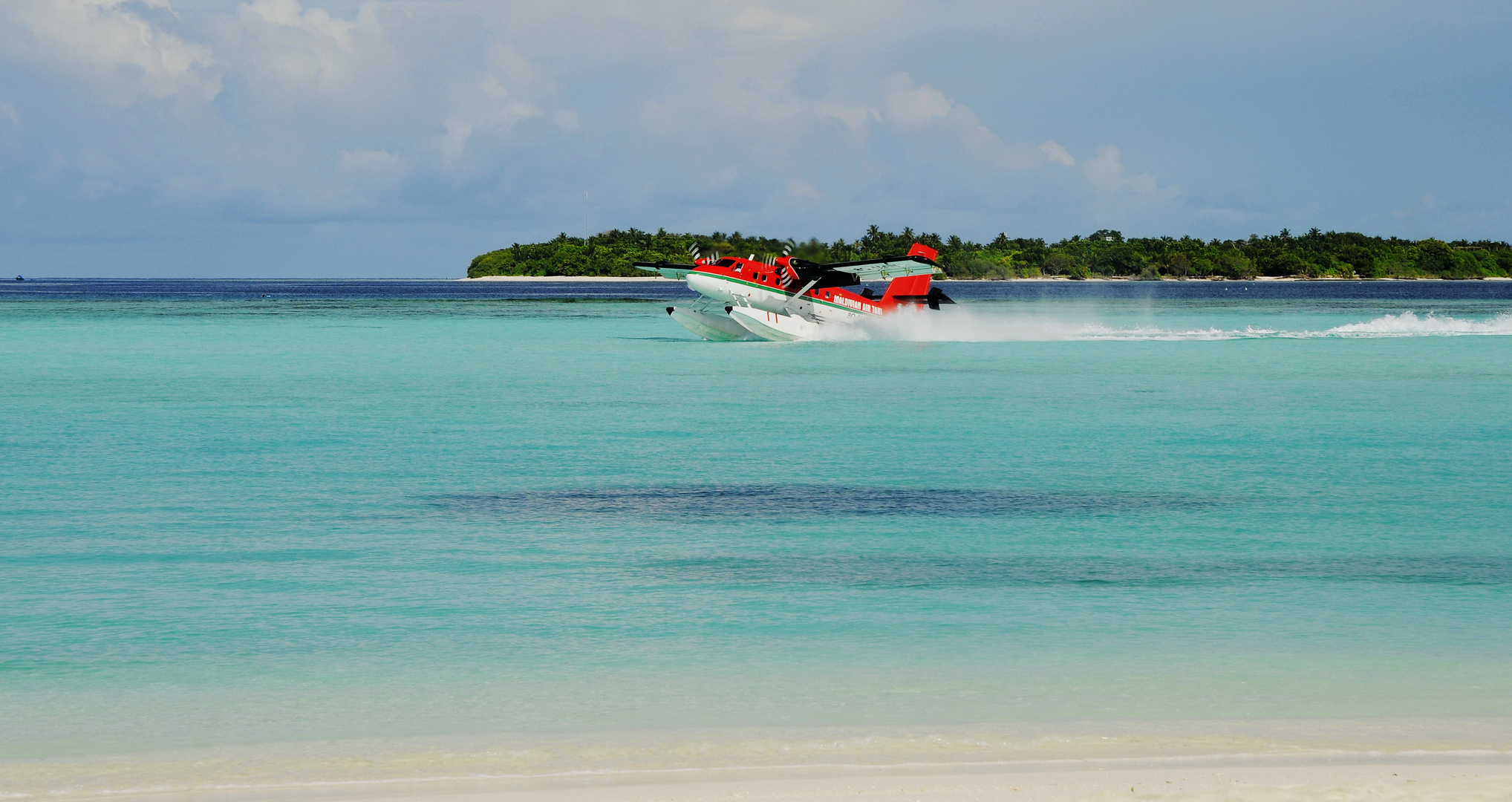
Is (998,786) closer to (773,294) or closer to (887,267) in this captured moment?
(773,294)

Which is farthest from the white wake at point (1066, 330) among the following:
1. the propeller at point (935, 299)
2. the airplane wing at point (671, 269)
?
the airplane wing at point (671, 269)

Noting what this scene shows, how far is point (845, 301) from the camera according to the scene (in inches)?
1597

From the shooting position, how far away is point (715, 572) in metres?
8.76

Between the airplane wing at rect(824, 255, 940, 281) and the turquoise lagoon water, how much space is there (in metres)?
15.8

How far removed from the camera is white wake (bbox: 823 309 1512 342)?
4219 centimetres

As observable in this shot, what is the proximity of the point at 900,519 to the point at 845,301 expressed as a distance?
30082mm

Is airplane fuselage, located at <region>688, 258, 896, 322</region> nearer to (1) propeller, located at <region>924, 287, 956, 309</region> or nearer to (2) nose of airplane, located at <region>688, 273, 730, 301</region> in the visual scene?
(2) nose of airplane, located at <region>688, 273, 730, 301</region>

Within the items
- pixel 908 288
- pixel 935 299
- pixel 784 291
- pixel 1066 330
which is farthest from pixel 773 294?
pixel 1066 330

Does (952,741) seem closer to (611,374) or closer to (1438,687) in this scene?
(1438,687)

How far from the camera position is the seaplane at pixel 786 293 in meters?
36.2

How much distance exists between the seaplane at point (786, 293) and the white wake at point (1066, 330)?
573 millimetres

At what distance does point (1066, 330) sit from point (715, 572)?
4249 cm

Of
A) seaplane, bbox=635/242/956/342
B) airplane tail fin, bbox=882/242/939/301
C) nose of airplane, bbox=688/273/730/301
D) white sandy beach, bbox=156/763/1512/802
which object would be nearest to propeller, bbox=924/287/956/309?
seaplane, bbox=635/242/956/342

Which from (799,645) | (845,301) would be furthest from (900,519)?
(845,301)
